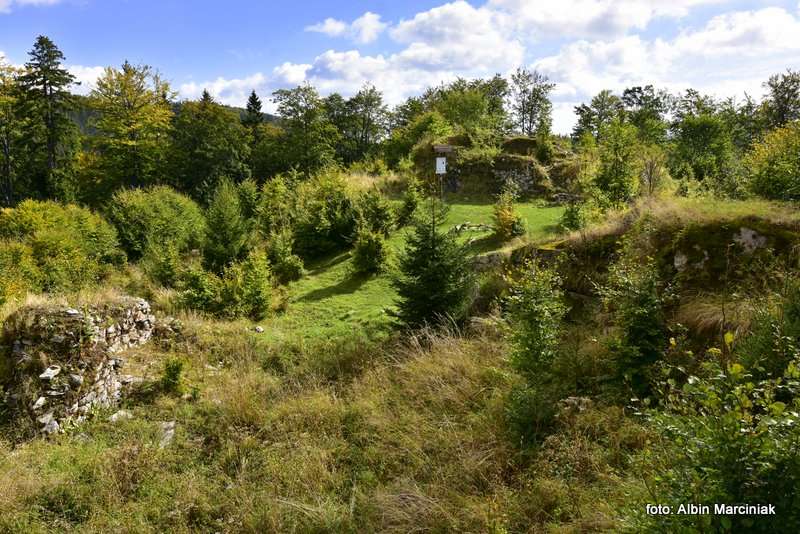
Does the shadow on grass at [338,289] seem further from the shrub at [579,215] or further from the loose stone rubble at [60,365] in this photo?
the shrub at [579,215]

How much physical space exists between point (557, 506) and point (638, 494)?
729mm

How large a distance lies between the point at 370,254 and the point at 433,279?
4.66 metres

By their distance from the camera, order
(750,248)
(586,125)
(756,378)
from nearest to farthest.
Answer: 1. (756,378)
2. (750,248)
3. (586,125)

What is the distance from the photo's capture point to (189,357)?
26.5 feet

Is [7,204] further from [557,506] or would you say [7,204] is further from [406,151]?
[557,506]

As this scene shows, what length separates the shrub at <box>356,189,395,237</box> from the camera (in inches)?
534

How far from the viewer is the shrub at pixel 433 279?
727 centimetres

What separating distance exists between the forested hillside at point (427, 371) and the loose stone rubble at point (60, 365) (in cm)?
3

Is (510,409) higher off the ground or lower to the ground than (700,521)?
lower

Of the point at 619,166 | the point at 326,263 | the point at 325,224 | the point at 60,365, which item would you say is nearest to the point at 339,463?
the point at 60,365

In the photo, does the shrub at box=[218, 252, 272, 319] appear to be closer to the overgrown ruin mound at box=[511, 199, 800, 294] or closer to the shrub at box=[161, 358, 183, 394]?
the shrub at box=[161, 358, 183, 394]

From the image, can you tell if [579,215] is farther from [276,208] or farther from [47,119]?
[47,119]

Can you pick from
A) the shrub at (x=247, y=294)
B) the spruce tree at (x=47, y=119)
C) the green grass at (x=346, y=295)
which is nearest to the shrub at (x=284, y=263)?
the green grass at (x=346, y=295)

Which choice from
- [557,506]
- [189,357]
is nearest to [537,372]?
[557,506]
